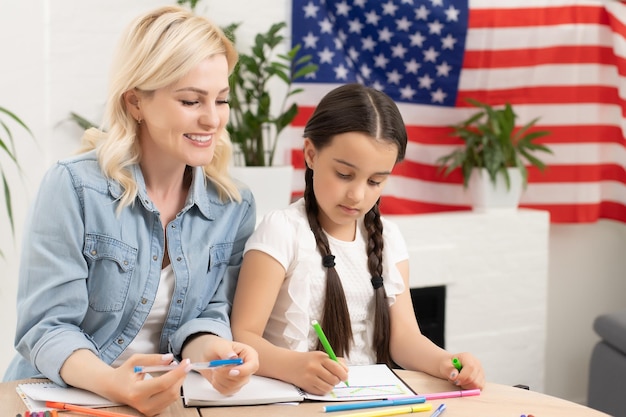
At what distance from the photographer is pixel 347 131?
1.68 meters


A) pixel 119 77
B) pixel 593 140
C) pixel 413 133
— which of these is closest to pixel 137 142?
pixel 119 77

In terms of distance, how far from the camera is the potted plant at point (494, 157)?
3260 millimetres

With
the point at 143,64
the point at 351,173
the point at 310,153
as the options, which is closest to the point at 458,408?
the point at 351,173

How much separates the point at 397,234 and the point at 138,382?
2.55 ft

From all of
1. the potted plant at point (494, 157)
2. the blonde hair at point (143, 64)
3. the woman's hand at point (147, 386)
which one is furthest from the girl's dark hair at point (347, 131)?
the potted plant at point (494, 157)

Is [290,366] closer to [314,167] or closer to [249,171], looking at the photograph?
[314,167]

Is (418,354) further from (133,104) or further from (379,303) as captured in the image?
(133,104)

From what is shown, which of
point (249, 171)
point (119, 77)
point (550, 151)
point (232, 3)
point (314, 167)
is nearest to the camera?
point (119, 77)

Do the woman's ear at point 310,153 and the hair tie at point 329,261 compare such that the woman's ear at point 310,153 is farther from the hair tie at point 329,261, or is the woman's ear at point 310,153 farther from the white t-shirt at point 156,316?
the white t-shirt at point 156,316

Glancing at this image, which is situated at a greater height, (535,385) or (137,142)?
(137,142)

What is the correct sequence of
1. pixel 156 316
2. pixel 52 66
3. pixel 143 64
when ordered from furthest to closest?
1. pixel 52 66
2. pixel 156 316
3. pixel 143 64

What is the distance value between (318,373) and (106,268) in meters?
0.46

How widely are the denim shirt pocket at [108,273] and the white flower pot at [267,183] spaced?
3.87 feet

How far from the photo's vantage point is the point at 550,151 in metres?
3.29
